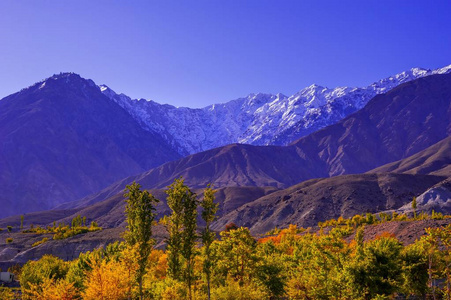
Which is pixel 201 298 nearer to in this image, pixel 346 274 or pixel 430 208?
pixel 346 274

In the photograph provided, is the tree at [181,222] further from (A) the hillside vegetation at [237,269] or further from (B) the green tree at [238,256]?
(B) the green tree at [238,256]

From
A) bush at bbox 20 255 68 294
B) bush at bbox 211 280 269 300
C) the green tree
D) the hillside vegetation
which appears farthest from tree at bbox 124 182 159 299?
bush at bbox 20 255 68 294

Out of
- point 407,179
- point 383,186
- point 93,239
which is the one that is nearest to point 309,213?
point 383,186

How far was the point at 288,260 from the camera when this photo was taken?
5234 centimetres

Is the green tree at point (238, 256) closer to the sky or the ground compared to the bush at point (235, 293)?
closer to the sky

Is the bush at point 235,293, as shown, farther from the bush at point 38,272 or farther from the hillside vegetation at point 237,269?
the bush at point 38,272

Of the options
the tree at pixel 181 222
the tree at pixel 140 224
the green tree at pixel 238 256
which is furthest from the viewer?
the green tree at pixel 238 256

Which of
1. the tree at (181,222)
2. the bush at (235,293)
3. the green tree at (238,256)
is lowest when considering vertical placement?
the bush at (235,293)

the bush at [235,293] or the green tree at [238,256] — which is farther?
the green tree at [238,256]

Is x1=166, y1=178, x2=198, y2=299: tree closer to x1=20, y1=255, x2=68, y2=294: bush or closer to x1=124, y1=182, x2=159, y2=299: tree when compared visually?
x1=124, y1=182, x2=159, y2=299: tree

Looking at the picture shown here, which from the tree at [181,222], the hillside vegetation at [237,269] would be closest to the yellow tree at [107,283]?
the hillside vegetation at [237,269]

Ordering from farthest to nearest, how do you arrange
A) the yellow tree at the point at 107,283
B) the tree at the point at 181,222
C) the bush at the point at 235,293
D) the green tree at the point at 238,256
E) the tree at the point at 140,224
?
the green tree at the point at 238,256, the bush at the point at 235,293, the yellow tree at the point at 107,283, the tree at the point at 140,224, the tree at the point at 181,222

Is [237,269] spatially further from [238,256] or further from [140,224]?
[140,224]

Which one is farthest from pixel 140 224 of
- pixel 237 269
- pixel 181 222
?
pixel 237 269
